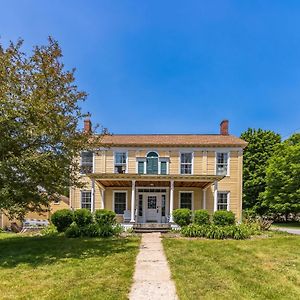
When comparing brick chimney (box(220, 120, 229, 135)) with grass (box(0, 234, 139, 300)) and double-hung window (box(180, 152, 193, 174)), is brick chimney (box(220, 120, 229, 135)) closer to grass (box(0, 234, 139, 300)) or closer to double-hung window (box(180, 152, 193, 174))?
double-hung window (box(180, 152, 193, 174))

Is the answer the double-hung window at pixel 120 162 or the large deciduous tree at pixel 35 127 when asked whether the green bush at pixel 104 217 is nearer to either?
the double-hung window at pixel 120 162

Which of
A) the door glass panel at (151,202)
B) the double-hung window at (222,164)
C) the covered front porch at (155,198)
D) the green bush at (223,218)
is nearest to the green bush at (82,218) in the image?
the covered front porch at (155,198)

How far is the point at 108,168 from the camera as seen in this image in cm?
2339

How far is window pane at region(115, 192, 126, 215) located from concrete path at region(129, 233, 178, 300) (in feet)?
40.4

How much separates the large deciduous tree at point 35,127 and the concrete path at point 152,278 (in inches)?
161

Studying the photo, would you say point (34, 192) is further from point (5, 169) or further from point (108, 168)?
point (108, 168)

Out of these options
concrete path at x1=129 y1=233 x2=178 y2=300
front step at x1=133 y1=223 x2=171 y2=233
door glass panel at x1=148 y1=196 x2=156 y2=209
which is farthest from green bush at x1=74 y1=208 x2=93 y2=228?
concrete path at x1=129 y1=233 x2=178 y2=300

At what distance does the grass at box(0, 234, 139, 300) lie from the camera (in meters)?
6.17

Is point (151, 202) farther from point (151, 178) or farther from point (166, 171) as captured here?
point (151, 178)

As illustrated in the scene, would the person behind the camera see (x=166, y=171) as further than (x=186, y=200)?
No

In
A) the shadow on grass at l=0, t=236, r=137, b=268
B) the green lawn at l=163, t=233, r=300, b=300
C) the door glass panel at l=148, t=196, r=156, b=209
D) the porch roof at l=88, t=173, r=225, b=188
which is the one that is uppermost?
the porch roof at l=88, t=173, r=225, b=188

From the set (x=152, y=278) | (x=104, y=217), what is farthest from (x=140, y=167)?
(x=152, y=278)

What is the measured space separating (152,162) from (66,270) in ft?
50.7

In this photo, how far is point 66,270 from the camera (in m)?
8.08
